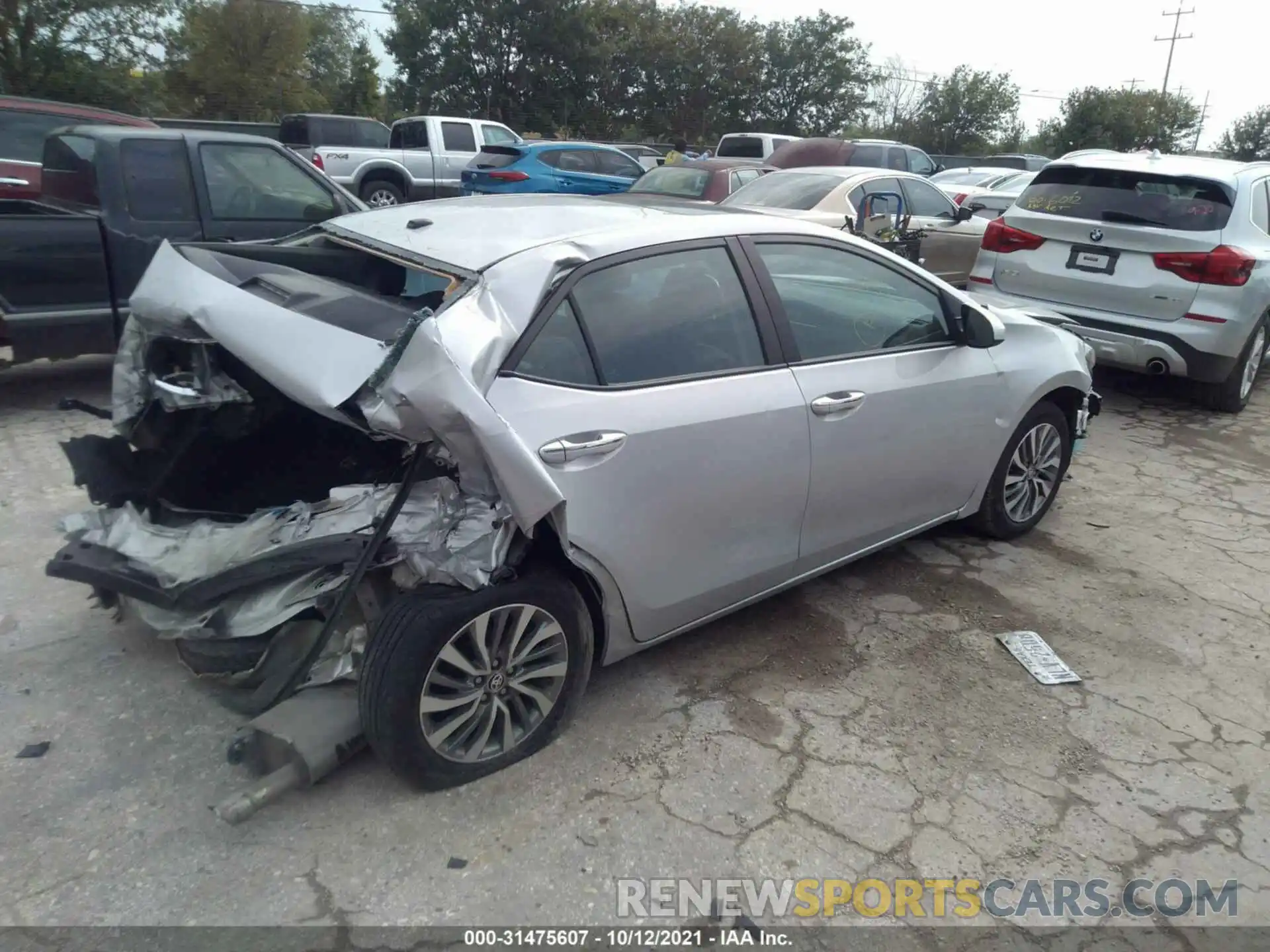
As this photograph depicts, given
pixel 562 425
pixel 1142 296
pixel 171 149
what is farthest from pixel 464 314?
pixel 1142 296

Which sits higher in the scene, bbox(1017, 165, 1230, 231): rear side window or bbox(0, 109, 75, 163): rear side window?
bbox(0, 109, 75, 163): rear side window

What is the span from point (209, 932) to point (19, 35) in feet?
75.5

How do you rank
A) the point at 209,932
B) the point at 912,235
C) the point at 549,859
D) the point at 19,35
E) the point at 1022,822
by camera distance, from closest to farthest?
the point at 209,932 < the point at 549,859 < the point at 1022,822 < the point at 912,235 < the point at 19,35

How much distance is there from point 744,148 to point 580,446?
19.3m

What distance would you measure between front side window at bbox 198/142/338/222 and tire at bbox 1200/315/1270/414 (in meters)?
6.67

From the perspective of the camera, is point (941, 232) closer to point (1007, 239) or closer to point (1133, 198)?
point (1007, 239)

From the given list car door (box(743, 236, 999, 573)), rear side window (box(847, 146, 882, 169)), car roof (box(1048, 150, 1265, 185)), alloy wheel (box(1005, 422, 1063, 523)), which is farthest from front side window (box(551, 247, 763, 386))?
rear side window (box(847, 146, 882, 169))

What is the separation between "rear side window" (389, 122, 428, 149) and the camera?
16.2 m

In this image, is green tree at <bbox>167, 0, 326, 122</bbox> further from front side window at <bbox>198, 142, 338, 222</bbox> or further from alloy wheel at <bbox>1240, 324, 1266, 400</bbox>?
alloy wheel at <bbox>1240, 324, 1266, 400</bbox>

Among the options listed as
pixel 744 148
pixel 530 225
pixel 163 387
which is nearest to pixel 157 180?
pixel 163 387

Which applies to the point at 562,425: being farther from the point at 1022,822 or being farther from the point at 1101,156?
the point at 1101,156

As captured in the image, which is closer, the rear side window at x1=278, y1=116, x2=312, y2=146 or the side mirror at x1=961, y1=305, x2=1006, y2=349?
the side mirror at x1=961, y1=305, x2=1006, y2=349

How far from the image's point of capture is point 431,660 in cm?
252

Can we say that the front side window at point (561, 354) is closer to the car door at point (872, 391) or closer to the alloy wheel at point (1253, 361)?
the car door at point (872, 391)
